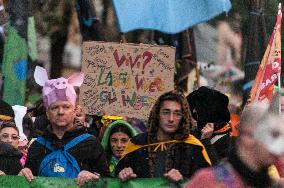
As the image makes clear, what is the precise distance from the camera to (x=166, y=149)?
8219mm

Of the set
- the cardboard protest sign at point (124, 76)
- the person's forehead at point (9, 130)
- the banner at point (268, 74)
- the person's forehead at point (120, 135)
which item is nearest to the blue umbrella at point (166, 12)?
the cardboard protest sign at point (124, 76)

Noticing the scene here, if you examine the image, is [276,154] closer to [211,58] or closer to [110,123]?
[110,123]

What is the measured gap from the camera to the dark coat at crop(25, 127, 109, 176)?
841 centimetres

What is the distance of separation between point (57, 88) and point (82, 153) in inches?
23.5

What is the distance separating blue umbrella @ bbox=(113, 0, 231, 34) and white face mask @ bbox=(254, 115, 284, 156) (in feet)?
29.1

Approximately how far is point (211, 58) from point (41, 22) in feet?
10.4

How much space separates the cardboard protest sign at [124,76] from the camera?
10828mm

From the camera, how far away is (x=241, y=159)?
494 centimetres

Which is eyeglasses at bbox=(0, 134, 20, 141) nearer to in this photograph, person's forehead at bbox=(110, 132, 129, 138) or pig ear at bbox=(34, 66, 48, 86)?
pig ear at bbox=(34, 66, 48, 86)

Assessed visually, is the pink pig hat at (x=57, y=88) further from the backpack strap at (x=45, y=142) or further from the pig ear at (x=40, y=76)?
the backpack strap at (x=45, y=142)

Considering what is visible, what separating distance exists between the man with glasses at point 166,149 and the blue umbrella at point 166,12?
220 inches

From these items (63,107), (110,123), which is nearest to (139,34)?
(110,123)

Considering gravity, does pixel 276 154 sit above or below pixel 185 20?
below

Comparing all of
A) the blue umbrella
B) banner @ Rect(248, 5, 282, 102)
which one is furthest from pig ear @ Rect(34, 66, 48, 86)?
the blue umbrella
